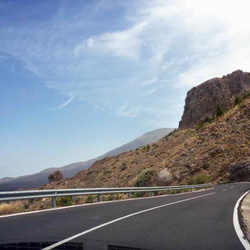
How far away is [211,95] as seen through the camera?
108 metres

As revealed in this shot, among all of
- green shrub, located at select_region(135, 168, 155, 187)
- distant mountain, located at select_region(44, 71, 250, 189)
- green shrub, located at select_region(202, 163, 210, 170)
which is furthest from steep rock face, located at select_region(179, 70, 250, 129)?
green shrub, located at select_region(135, 168, 155, 187)

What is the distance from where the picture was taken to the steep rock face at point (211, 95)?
344ft

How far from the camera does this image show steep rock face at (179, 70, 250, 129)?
105m

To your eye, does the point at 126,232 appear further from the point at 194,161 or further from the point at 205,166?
the point at 194,161

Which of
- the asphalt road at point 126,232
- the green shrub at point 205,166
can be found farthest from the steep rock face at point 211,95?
the asphalt road at point 126,232

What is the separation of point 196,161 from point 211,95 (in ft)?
180

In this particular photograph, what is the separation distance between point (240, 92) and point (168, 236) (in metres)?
109

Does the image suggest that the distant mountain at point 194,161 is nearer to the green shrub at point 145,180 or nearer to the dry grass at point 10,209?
the green shrub at point 145,180

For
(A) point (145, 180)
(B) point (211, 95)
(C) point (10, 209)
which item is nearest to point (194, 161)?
(A) point (145, 180)

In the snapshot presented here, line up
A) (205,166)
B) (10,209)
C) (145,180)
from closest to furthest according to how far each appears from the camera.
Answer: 1. (10,209)
2. (145,180)
3. (205,166)

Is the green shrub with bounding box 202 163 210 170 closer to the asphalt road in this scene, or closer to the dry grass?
the dry grass

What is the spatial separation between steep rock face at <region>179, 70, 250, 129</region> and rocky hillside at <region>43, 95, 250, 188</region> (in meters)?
A: 22.6

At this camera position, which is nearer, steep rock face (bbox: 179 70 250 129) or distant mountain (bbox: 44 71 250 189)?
distant mountain (bbox: 44 71 250 189)

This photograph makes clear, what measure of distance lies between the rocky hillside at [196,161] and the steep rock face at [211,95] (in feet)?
74.1
